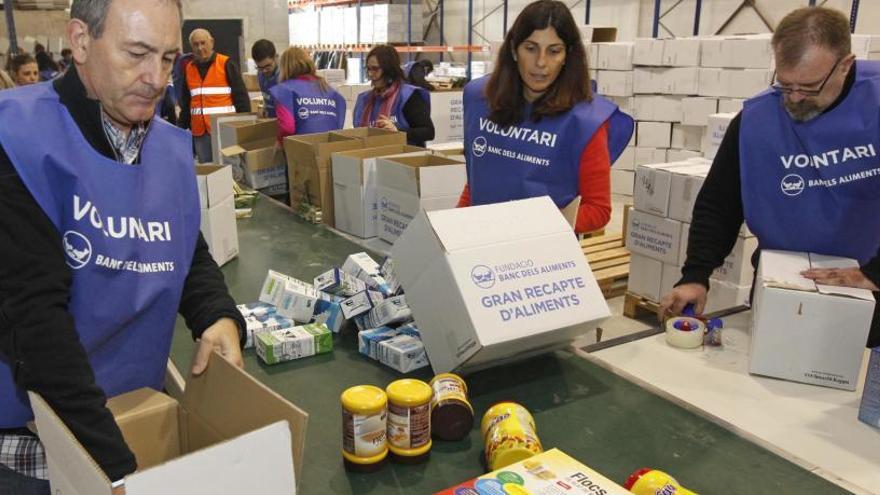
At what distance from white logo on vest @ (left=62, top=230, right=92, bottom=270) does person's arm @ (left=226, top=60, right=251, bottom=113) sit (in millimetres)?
4876

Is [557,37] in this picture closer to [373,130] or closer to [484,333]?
[484,333]

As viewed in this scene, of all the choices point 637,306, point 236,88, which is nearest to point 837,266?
point 637,306

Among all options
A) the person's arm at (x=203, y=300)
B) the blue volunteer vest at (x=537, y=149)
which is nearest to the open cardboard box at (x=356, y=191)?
the blue volunteer vest at (x=537, y=149)

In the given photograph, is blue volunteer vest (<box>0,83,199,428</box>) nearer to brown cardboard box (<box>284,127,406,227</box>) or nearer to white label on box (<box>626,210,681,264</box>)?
brown cardboard box (<box>284,127,406,227</box>)

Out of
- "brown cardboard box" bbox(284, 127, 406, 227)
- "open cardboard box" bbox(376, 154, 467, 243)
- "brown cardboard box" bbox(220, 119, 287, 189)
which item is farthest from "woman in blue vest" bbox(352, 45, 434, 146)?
"open cardboard box" bbox(376, 154, 467, 243)

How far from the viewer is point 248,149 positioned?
3799 mm

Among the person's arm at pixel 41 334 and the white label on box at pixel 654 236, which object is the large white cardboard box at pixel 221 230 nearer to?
the person's arm at pixel 41 334

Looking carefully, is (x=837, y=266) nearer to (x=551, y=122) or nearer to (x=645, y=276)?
(x=551, y=122)

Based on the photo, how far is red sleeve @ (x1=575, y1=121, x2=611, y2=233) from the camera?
2074 mm

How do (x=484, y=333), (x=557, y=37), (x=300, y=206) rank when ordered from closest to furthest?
(x=484, y=333)
(x=557, y=37)
(x=300, y=206)

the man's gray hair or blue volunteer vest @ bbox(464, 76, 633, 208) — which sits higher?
the man's gray hair

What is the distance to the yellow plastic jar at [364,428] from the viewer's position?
3.85 ft

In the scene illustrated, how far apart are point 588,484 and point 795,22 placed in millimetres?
1241

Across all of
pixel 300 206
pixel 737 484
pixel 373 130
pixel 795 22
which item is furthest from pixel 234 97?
pixel 737 484
